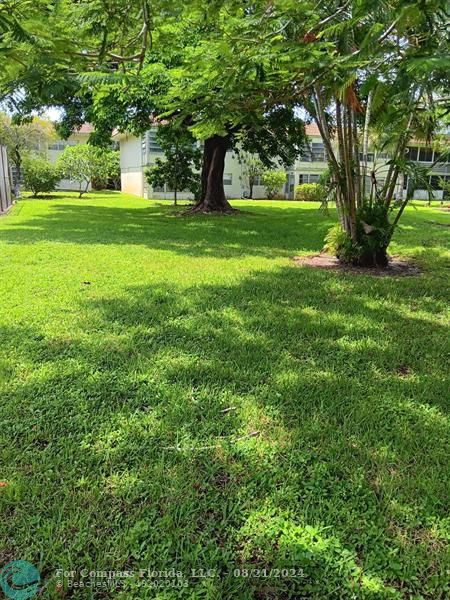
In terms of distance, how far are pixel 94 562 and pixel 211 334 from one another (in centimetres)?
239

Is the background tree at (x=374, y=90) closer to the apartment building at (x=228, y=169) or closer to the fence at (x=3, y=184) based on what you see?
the fence at (x=3, y=184)

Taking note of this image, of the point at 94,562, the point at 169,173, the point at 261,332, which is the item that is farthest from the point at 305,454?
A: the point at 169,173

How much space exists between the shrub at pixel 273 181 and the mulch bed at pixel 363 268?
24.9m

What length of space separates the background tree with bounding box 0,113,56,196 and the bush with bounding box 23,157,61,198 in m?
2.42

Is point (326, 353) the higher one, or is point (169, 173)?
point (169, 173)

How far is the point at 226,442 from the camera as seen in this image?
98.6 inches

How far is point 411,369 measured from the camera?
344 centimetres

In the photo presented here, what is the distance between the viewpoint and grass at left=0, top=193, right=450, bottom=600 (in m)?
1.77

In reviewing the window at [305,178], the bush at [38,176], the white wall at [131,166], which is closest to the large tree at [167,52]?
the bush at [38,176]

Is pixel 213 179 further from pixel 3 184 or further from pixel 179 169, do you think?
pixel 3 184

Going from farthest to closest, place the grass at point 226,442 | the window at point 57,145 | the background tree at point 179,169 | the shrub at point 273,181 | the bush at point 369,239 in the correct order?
the window at point 57,145 < the shrub at point 273,181 < the background tree at point 179,169 < the bush at point 369,239 < the grass at point 226,442

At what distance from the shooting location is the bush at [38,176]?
83.4ft

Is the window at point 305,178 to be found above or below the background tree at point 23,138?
below

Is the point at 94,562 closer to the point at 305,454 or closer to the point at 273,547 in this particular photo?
the point at 273,547
